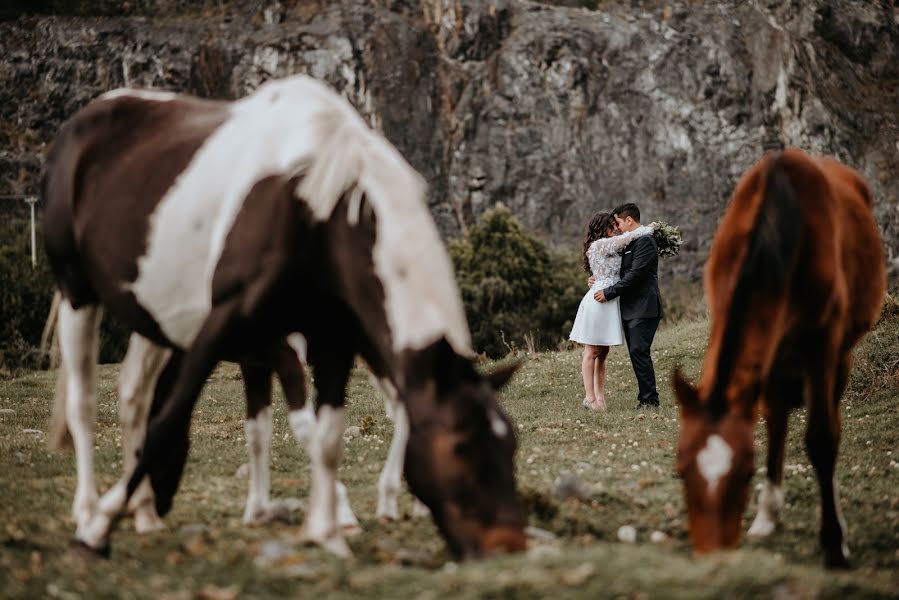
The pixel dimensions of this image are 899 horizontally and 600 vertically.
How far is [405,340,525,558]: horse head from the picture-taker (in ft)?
13.4

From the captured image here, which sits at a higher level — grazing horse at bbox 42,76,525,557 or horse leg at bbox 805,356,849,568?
grazing horse at bbox 42,76,525,557

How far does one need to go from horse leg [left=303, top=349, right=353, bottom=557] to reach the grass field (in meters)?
0.26

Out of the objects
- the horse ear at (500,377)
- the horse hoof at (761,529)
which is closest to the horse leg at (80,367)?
the horse ear at (500,377)

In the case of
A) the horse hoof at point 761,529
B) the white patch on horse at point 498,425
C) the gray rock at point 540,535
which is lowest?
the horse hoof at point 761,529

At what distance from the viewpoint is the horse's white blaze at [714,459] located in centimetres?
459

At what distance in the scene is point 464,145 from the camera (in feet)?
229

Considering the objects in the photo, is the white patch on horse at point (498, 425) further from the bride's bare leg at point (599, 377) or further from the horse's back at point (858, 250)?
the bride's bare leg at point (599, 377)

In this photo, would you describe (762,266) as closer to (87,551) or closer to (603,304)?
(87,551)

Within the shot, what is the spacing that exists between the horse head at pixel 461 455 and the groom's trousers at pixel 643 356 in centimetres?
861

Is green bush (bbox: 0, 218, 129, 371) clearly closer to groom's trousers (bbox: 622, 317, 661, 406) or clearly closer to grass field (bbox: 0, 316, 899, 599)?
grass field (bbox: 0, 316, 899, 599)

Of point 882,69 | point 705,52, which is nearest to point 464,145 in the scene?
point 705,52

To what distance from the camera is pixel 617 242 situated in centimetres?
1290

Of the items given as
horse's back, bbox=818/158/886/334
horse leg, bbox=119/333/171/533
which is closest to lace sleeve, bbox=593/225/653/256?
horse's back, bbox=818/158/886/334

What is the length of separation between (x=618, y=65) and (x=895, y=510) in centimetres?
6632
